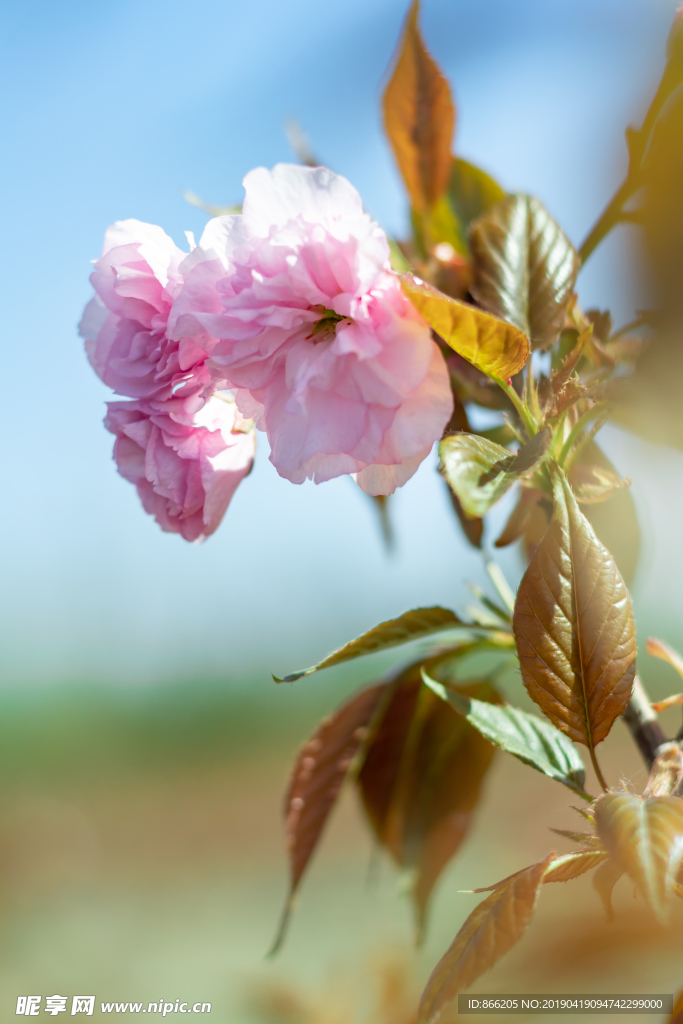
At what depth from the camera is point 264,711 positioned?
5.60 feet

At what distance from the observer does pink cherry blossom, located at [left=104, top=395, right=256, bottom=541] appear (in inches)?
9.2

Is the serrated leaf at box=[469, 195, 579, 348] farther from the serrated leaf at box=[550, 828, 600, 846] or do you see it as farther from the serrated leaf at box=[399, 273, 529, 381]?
the serrated leaf at box=[550, 828, 600, 846]

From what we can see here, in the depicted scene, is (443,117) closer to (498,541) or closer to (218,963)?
(498,541)

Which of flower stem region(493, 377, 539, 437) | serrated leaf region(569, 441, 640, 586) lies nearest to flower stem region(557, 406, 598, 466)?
flower stem region(493, 377, 539, 437)

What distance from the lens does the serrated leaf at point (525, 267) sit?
0.27m

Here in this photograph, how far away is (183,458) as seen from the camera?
233 millimetres

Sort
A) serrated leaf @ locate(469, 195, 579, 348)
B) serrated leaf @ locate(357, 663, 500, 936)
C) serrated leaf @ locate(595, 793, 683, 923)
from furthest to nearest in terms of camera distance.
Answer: serrated leaf @ locate(357, 663, 500, 936), serrated leaf @ locate(469, 195, 579, 348), serrated leaf @ locate(595, 793, 683, 923)

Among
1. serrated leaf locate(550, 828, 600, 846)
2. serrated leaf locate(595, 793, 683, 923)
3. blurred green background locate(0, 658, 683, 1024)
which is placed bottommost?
blurred green background locate(0, 658, 683, 1024)

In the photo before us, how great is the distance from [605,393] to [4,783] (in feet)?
5.66

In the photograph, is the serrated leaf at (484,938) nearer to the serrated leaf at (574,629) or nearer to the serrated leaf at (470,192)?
the serrated leaf at (574,629)

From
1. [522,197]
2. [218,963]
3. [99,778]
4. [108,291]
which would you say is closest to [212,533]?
[108,291]

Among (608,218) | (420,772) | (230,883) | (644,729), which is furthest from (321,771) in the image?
(230,883)

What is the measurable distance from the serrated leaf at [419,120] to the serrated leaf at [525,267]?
0.08 m

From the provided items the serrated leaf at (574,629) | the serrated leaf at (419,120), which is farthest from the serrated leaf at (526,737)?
the serrated leaf at (419,120)
